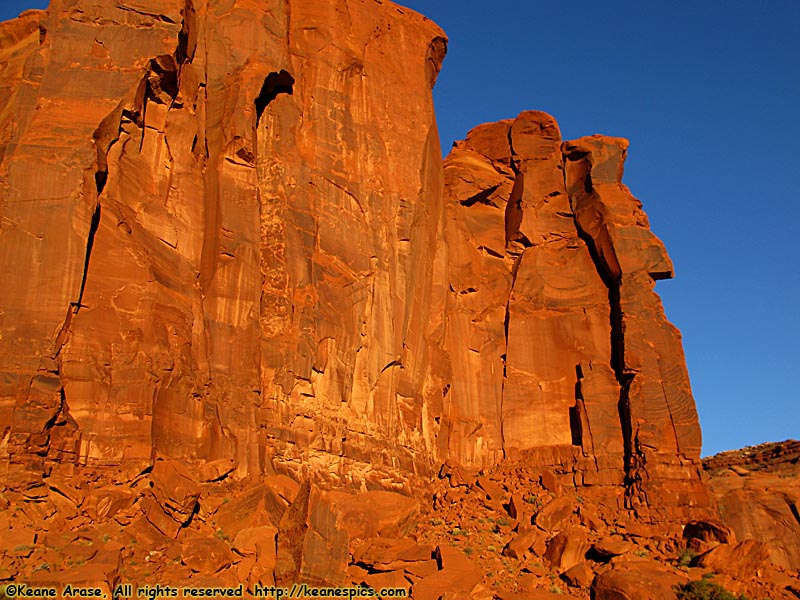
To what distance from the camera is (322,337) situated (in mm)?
32719

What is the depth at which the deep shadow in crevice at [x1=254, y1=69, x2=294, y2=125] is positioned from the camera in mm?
34375

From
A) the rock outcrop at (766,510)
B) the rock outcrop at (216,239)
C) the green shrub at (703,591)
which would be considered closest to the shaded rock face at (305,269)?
the rock outcrop at (216,239)

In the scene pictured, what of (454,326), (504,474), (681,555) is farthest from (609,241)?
(681,555)

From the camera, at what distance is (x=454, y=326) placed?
43.5 meters

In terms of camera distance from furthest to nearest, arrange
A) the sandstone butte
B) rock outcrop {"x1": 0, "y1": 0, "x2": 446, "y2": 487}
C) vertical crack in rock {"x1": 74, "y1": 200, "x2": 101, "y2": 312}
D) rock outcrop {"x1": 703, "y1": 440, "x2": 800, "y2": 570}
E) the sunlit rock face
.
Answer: the sunlit rock face → rock outcrop {"x1": 703, "y1": 440, "x2": 800, "y2": 570} → vertical crack in rock {"x1": 74, "y1": 200, "x2": 101, "y2": 312} → rock outcrop {"x1": 0, "y1": 0, "x2": 446, "y2": 487} → the sandstone butte

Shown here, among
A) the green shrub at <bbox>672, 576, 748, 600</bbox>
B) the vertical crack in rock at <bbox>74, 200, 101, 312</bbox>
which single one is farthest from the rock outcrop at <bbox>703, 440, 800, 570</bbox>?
the vertical crack in rock at <bbox>74, 200, 101, 312</bbox>

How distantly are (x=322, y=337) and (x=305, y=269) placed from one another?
2.39 metres

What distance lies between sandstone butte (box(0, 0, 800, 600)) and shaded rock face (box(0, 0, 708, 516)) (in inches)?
3.9

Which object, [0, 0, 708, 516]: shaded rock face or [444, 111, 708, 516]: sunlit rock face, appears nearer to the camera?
[0, 0, 708, 516]: shaded rock face

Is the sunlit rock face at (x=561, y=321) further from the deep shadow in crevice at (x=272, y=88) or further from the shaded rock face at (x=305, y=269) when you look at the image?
the deep shadow in crevice at (x=272, y=88)

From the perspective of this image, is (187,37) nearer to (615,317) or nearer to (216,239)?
(216,239)

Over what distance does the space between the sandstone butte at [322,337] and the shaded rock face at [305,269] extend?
99 mm

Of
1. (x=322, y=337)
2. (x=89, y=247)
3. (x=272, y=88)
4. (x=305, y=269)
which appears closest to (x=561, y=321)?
(x=322, y=337)

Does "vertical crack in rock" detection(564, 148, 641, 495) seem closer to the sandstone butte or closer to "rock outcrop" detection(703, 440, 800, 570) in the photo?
the sandstone butte
